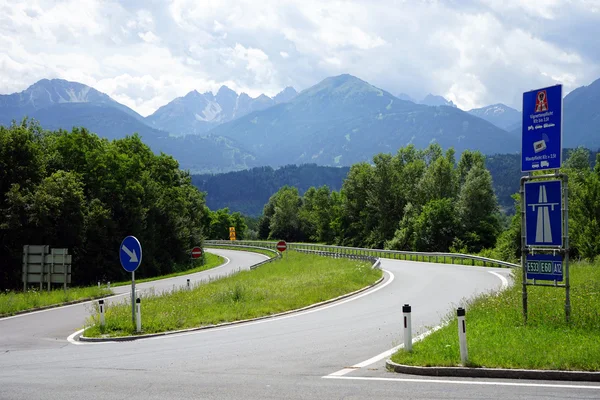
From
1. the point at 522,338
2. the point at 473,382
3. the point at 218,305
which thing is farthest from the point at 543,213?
the point at 218,305

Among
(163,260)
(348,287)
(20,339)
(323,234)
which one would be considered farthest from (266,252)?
(20,339)

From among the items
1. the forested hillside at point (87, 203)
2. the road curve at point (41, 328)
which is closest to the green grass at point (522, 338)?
the road curve at point (41, 328)

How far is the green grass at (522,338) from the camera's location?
27.6ft

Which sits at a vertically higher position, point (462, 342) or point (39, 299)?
point (462, 342)

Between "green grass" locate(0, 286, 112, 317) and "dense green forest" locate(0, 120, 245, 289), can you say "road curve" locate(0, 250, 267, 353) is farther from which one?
"dense green forest" locate(0, 120, 245, 289)

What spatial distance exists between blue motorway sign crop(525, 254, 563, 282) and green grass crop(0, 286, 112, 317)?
1895cm

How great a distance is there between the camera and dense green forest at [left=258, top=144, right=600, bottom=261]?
5022 centimetres

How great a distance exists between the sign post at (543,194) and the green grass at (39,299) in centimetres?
1904

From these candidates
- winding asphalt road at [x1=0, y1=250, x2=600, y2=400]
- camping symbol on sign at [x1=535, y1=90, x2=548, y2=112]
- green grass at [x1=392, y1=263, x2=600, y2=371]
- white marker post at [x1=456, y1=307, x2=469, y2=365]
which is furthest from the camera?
camping symbol on sign at [x1=535, y1=90, x2=548, y2=112]

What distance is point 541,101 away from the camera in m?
11.8

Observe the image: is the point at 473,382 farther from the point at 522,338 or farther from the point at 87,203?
the point at 87,203

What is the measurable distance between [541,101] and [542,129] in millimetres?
584

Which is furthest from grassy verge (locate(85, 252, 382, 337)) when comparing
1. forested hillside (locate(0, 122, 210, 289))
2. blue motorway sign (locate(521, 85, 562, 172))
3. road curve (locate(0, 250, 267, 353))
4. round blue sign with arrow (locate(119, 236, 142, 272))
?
forested hillside (locate(0, 122, 210, 289))

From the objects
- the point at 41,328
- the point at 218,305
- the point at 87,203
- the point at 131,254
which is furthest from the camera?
the point at 87,203
